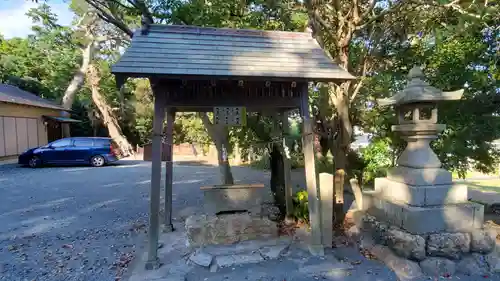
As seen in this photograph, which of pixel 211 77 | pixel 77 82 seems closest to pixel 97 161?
pixel 77 82

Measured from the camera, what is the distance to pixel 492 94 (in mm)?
4902

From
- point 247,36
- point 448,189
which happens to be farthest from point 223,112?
point 448,189

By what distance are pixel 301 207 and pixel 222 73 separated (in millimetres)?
3001

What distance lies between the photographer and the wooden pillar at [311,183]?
427 cm

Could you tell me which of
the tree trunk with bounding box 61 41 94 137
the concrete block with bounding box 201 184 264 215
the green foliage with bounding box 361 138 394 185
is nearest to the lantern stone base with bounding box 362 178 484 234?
the concrete block with bounding box 201 184 264 215

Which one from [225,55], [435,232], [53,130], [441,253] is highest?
[225,55]

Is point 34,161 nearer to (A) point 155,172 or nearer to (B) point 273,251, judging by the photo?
(A) point 155,172

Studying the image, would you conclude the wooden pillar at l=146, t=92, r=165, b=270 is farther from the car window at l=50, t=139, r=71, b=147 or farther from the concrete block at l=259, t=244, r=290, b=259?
the car window at l=50, t=139, r=71, b=147

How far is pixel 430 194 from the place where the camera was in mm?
4023

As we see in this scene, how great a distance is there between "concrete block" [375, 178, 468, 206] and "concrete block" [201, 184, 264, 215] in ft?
6.67

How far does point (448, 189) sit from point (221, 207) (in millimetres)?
3180

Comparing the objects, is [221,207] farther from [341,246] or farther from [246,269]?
[341,246]

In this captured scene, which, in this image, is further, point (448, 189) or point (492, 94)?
point (492, 94)

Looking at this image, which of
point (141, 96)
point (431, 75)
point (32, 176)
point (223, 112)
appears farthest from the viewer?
point (141, 96)
